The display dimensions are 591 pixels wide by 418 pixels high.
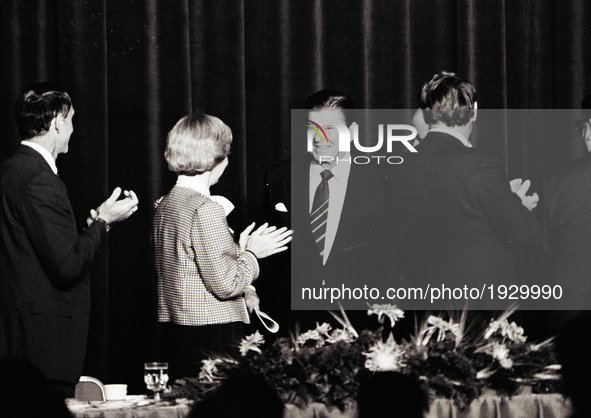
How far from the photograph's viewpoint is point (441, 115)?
6.63 ft

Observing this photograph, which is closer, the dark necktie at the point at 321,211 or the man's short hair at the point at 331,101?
the man's short hair at the point at 331,101

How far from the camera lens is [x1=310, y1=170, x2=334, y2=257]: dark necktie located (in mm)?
2695

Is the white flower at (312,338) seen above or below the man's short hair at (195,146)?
below

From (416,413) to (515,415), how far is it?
9.1 inches

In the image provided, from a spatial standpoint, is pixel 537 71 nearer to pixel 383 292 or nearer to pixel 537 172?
pixel 537 172

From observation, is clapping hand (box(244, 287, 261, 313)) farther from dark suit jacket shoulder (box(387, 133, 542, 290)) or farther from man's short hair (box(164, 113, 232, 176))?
dark suit jacket shoulder (box(387, 133, 542, 290))

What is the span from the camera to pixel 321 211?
8.91 feet

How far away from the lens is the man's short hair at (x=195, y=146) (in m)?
1.94

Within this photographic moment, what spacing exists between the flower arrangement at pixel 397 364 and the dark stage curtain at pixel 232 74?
5.25 feet

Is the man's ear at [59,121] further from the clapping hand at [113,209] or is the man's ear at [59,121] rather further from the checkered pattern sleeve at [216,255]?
the checkered pattern sleeve at [216,255]

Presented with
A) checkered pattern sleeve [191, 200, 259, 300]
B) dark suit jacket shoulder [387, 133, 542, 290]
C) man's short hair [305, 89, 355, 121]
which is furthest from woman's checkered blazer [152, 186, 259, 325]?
man's short hair [305, 89, 355, 121]

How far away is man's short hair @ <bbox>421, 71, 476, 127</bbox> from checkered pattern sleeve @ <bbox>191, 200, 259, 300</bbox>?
74cm

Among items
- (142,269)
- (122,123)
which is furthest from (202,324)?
(122,123)

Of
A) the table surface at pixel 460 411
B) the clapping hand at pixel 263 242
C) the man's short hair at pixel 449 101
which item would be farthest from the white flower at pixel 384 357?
the man's short hair at pixel 449 101
